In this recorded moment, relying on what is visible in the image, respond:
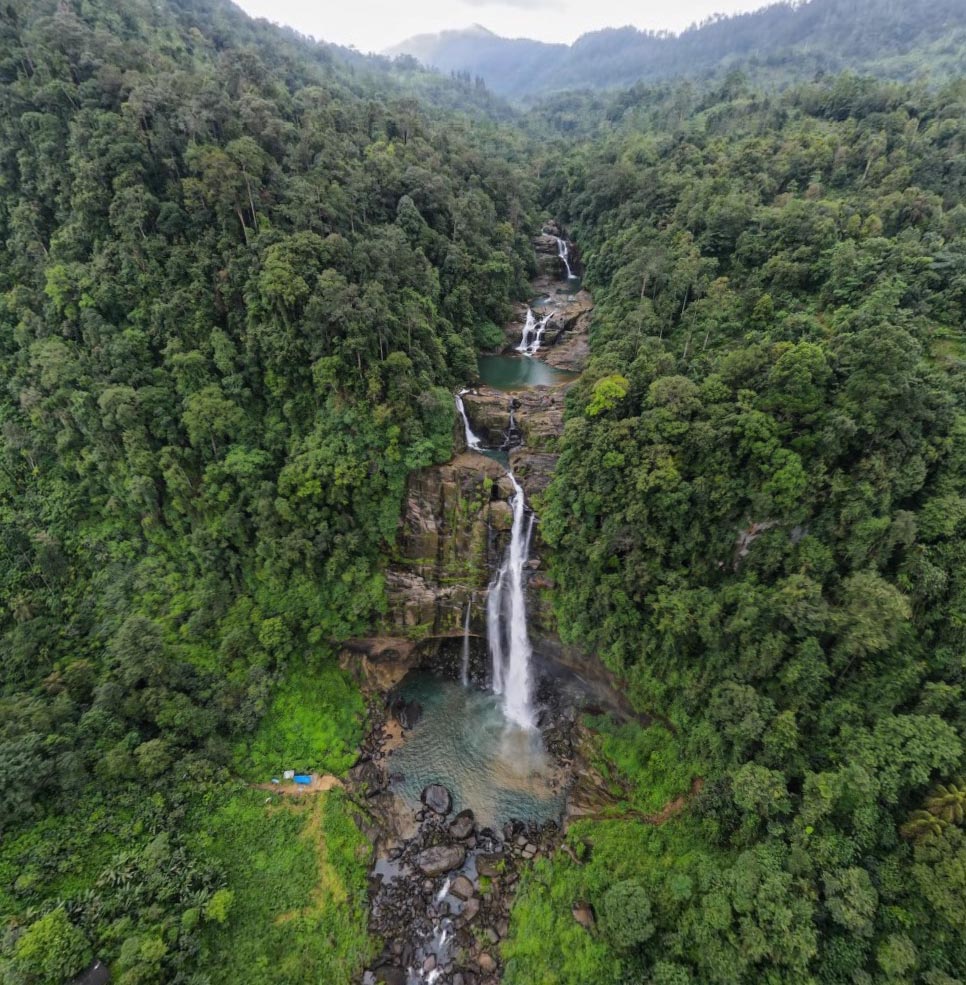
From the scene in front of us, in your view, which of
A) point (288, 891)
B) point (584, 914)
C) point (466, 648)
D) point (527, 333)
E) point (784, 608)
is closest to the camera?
point (584, 914)

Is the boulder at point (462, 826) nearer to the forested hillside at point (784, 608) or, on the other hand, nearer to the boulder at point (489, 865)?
the boulder at point (489, 865)

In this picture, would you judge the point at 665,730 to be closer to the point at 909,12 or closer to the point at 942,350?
the point at 942,350

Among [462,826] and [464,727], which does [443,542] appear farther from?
[462,826]

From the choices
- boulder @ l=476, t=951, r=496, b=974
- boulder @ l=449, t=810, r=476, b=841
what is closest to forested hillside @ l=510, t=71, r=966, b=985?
boulder @ l=476, t=951, r=496, b=974

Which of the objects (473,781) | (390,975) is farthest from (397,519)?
(390,975)

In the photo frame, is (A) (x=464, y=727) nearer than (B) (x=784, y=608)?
No

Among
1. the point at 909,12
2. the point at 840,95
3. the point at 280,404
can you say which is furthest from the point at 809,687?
the point at 909,12
